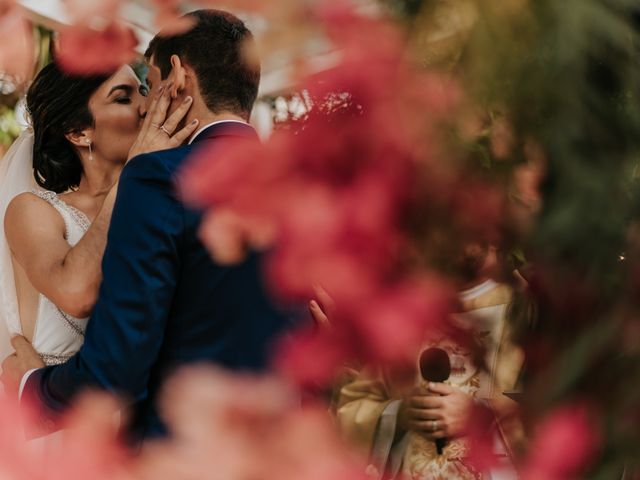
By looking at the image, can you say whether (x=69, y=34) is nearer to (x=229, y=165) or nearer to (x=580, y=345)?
(x=229, y=165)

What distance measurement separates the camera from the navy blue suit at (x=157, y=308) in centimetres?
115

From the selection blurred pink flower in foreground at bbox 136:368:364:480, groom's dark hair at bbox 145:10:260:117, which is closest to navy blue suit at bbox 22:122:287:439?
groom's dark hair at bbox 145:10:260:117

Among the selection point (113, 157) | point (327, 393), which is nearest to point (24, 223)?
point (113, 157)

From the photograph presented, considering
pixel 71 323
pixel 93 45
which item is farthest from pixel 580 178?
pixel 71 323

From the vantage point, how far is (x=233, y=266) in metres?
1.20

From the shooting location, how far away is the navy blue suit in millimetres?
1149

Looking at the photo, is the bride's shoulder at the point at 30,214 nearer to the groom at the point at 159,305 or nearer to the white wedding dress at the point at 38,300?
the white wedding dress at the point at 38,300

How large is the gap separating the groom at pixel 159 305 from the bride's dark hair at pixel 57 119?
0.51 m

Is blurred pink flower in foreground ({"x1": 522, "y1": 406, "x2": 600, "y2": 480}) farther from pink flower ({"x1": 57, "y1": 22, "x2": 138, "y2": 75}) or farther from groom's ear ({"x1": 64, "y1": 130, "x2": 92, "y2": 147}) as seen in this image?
groom's ear ({"x1": 64, "y1": 130, "x2": 92, "y2": 147})

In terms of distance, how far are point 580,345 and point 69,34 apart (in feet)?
1.75

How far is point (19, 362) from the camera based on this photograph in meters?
1.61

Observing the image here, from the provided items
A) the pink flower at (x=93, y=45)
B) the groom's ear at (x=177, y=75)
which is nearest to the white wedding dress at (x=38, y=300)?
the groom's ear at (x=177, y=75)

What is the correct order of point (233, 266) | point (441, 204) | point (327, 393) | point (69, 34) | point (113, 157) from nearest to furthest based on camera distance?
1. point (441, 204)
2. point (327, 393)
3. point (69, 34)
4. point (233, 266)
5. point (113, 157)

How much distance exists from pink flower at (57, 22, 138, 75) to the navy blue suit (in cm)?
37
